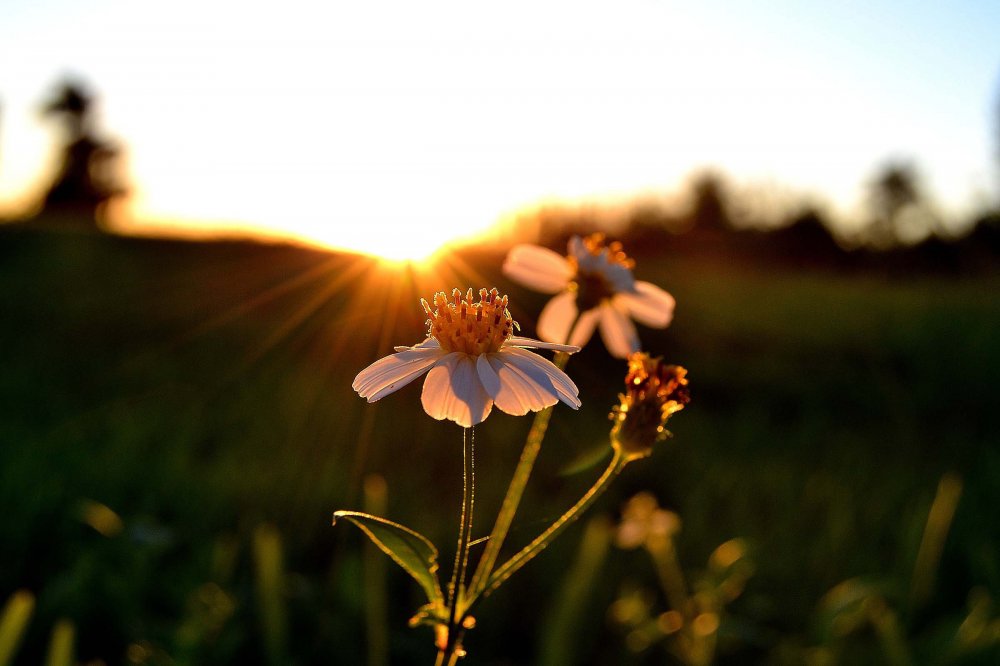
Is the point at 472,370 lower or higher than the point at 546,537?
higher

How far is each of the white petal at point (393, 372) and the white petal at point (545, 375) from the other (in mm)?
90

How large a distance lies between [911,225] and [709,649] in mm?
7565

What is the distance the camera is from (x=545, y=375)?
82 cm

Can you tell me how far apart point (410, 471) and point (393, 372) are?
2.75 metres

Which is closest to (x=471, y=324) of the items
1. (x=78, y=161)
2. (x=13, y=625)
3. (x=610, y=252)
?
(x=610, y=252)

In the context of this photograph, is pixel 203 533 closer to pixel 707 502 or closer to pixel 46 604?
pixel 46 604

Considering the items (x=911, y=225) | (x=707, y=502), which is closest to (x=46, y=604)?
(x=707, y=502)

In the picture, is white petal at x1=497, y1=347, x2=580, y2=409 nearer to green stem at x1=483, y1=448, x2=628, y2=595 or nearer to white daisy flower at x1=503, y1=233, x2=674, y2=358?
green stem at x1=483, y1=448, x2=628, y2=595

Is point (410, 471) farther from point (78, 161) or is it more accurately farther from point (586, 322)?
point (78, 161)

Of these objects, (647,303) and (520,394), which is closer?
(520,394)

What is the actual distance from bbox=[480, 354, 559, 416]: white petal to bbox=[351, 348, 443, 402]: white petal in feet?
0.29

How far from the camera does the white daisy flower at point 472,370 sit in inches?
30.7

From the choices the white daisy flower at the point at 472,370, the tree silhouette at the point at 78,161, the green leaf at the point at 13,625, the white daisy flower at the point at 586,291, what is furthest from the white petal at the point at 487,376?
the tree silhouette at the point at 78,161

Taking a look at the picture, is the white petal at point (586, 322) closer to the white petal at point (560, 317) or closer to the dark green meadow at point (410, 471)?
the white petal at point (560, 317)
